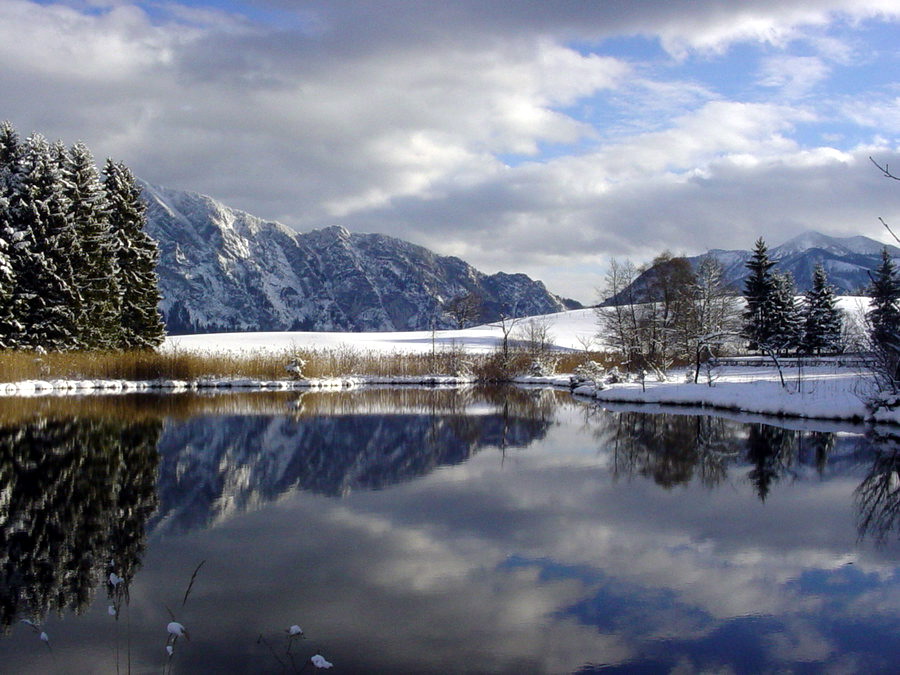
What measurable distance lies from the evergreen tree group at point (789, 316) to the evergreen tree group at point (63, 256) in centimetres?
4150

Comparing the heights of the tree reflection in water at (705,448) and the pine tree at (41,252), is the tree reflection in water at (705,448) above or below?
below

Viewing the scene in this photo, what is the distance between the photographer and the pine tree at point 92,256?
39000mm

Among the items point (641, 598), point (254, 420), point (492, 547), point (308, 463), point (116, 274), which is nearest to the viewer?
point (641, 598)

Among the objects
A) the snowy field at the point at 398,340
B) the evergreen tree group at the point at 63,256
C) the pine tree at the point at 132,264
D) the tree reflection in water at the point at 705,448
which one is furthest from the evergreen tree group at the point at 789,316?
the evergreen tree group at the point at 63,256

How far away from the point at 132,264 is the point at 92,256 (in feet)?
10.7

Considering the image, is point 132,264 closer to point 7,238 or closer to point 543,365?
point 7,238

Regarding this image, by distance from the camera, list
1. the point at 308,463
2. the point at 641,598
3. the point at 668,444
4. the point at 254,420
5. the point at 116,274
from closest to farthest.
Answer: the point at 641,598 < the point at 308,463 < the point at 668,444 < the point at 254,420 < the point at 116,274

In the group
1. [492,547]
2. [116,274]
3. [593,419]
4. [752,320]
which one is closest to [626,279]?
[752,320]

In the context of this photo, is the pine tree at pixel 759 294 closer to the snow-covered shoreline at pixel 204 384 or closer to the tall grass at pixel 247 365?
the tall grass at pixel 247 365

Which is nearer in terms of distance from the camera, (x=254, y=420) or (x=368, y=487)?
(x=368, y=487)

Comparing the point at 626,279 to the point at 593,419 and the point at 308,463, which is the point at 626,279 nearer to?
the point at 593,419

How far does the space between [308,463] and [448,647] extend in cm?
950

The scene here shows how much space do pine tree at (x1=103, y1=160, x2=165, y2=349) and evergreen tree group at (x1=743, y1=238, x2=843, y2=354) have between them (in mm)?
40144

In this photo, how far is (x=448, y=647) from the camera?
17.6 ft
